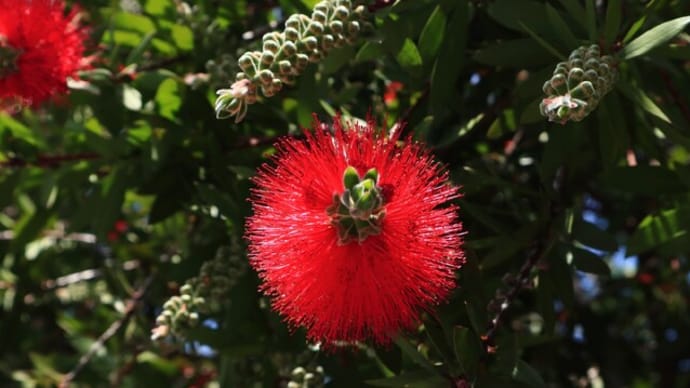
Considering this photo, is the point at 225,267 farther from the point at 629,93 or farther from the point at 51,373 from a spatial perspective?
the point at 51,373

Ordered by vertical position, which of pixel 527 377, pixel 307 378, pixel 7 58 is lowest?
pixel 527 377

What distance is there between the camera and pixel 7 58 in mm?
2512

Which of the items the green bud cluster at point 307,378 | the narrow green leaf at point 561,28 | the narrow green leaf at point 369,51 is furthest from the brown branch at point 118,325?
the narrow green leaf at point 561,28

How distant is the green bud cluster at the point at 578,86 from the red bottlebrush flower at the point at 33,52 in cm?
150

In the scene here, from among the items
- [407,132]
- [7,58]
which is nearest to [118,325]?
[7,58]

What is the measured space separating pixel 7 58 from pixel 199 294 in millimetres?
880

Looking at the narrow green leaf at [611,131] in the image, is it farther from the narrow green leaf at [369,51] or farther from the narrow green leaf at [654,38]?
the narrow green leaf at [369,51]

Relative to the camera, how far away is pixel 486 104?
2832 millimetres

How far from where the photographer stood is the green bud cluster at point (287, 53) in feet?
5.69

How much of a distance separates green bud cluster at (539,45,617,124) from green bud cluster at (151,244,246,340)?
103 cm

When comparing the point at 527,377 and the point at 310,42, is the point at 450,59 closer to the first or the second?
the point at 310,42

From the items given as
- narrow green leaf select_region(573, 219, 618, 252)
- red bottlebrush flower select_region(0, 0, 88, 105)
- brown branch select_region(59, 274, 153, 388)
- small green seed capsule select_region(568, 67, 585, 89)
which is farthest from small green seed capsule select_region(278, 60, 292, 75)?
brown branch select_region(59, 274, 153, 388)

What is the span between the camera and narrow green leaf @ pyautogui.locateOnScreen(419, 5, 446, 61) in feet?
7.38

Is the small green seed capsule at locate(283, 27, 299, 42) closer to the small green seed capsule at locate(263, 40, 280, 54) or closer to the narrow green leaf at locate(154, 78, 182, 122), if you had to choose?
the small green seed capsule at locate(263, 40, 280, 54)
